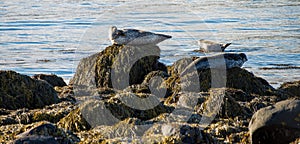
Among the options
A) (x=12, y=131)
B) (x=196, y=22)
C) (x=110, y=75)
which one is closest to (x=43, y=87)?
Answer: (x=110, y=75)

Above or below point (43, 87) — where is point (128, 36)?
above

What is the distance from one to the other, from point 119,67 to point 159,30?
1163cm

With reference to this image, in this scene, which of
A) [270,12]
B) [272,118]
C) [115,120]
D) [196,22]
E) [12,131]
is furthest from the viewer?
[270,12]

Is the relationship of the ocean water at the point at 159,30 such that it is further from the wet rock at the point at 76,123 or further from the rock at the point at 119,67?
the wet rock at the point at 76,123

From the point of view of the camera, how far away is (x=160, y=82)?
345 inches

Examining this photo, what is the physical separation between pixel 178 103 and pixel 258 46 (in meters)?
11.1

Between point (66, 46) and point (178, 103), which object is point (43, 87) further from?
point (66, 46)

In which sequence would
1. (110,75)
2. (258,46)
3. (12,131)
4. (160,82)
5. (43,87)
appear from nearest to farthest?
(12,131)
(43,87)
(160,82)
(110,75)
(258,46)

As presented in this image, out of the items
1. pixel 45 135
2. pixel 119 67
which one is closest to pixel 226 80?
pixel 119 67

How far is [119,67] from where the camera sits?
31.0 ft

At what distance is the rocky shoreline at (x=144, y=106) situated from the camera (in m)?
5.18

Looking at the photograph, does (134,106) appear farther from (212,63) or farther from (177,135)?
(212,63)

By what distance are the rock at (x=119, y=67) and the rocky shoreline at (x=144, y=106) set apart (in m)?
0.02

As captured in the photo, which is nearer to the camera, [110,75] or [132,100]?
[132,100]
